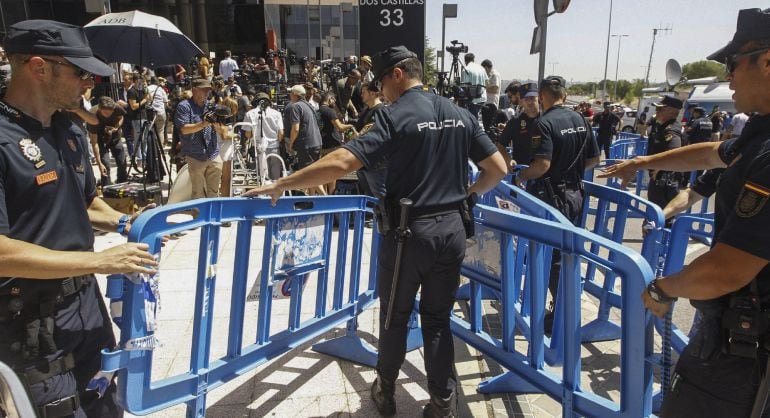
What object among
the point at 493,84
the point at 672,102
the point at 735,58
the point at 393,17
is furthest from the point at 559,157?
the point at 493,84

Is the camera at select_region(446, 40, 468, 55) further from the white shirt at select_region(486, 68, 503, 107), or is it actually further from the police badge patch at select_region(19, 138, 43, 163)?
the police badge patch at select_region(19, 138, 43, 163)

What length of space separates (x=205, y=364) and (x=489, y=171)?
1.86 m

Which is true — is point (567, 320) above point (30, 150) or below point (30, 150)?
below

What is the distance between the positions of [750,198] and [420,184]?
1387 millimetres

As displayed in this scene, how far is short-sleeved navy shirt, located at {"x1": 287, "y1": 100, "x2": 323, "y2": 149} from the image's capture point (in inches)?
291

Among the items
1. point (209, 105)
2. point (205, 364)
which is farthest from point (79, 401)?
point (209, 105)

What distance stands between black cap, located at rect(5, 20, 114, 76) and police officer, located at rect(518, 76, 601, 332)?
335 centimetres

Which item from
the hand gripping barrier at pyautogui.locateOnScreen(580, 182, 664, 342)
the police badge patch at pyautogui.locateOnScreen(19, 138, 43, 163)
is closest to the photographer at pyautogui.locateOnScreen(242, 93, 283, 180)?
the hand gripping barrier at pyautogui.locateOnScreen(580, 182, 664, 342)

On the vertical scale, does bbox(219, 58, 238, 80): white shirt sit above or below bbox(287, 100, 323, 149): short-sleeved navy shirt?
above

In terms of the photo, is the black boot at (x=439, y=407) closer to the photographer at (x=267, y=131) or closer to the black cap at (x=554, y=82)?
the black cap at (x=554, y=82)

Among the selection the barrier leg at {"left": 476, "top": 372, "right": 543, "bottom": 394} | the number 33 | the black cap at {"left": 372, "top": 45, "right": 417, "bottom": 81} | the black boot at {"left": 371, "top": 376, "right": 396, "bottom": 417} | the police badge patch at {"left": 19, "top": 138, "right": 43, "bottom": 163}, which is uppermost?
the number 33

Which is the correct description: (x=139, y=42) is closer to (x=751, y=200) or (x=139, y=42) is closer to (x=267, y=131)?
(x=267, y=131)

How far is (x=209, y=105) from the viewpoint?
654cm

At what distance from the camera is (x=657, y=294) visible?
1.82 metres
